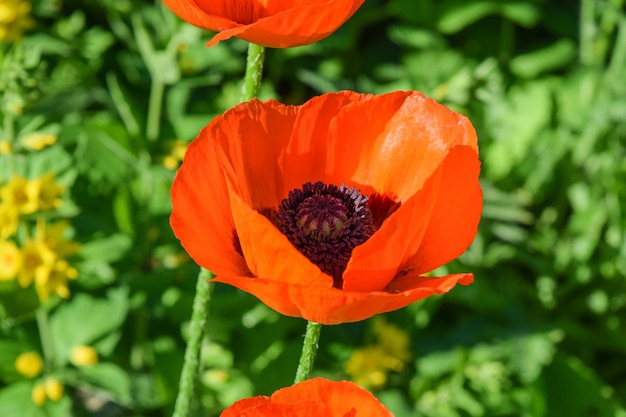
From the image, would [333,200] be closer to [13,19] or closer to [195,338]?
[195,338]

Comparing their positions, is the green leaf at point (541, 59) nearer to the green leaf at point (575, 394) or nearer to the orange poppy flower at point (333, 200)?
the green leaf at point (575, 394)

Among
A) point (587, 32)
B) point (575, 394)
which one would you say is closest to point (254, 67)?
point (575, 394)

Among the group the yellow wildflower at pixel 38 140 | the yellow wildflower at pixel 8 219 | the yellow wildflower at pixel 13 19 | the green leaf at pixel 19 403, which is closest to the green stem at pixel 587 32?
the yellow wildflower at pixel 13 19

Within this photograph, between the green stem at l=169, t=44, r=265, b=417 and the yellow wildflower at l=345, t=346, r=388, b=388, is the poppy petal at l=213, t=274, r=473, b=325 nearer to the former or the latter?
the green stem at l=169, t=44, r=265, b=417

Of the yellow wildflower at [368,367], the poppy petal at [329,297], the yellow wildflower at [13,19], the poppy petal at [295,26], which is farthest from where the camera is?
the yellow wildflower at [368,367]

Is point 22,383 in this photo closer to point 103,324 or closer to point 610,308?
point 103,324

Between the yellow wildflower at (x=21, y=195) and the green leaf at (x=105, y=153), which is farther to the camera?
the green leaf at (x=105, y=153)
